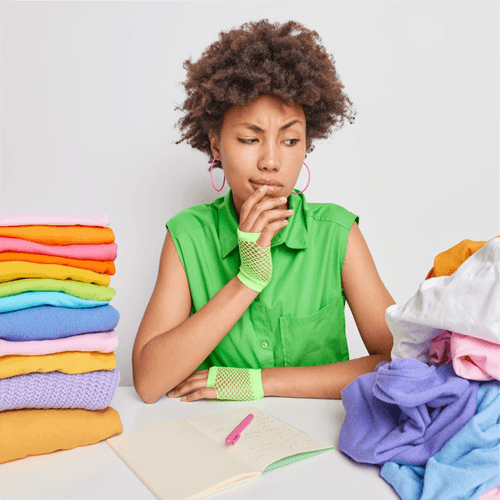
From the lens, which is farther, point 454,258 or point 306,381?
point 306,381

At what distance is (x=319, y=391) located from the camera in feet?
3.30

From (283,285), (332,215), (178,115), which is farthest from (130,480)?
(178,115)

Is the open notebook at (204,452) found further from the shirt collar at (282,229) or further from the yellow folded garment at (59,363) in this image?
the shirt collar at (282,229)

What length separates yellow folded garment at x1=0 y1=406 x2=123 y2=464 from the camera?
28.2 inches

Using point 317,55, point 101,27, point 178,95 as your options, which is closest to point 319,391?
Result: point 317,55

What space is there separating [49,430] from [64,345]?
0.13 m

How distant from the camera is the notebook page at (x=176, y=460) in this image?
66 cm

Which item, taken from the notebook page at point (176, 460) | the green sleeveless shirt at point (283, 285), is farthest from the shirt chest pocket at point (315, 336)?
the notebook page at point (176, 460)

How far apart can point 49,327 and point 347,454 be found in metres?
0.49

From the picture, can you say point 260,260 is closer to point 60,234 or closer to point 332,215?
point 332,215

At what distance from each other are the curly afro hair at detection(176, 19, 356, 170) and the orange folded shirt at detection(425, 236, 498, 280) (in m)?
0.52

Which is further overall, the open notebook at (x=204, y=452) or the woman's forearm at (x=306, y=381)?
the woman's forearm at (x=306, y=381)

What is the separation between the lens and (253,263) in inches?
42.8

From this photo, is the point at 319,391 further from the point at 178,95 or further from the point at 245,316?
the point at 178,95
